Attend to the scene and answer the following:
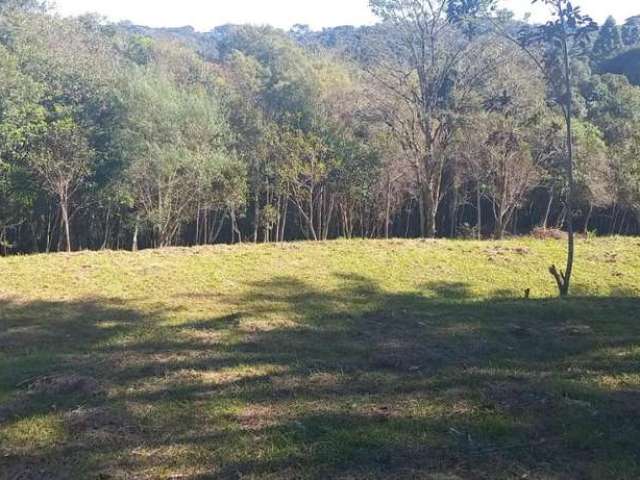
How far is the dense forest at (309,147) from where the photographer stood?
64.9 ft

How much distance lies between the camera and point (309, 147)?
886 inches

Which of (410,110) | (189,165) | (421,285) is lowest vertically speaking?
(421,285)

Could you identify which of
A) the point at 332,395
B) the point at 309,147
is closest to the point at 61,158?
the point at 309,147

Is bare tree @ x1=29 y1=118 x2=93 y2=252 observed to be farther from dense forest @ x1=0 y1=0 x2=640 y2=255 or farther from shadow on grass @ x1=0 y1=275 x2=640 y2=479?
shadow on grass @ x1=0 y1=275 x2=640 y2=479

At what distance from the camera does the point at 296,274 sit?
10812 millimetres

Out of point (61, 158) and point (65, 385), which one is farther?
point (61, 158)

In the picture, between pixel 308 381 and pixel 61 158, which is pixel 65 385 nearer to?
pixel 308 381

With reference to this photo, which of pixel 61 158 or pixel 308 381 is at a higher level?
pixel 61 158

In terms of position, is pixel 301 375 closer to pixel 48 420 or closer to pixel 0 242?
pixel 48 420

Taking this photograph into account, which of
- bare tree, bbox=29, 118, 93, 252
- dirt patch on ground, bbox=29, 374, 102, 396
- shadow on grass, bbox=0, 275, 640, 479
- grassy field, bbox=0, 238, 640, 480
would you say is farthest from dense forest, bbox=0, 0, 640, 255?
dirt patch on ground, bbox=29, 374, 102, 396

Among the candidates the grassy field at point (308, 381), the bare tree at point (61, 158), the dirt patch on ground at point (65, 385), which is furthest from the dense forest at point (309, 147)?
the dirt patch on ground at point (65, 385)

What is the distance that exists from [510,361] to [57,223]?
22.7 meters

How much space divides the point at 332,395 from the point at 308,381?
389mm

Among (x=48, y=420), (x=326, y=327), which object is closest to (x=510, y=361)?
(x=326, y=327)
